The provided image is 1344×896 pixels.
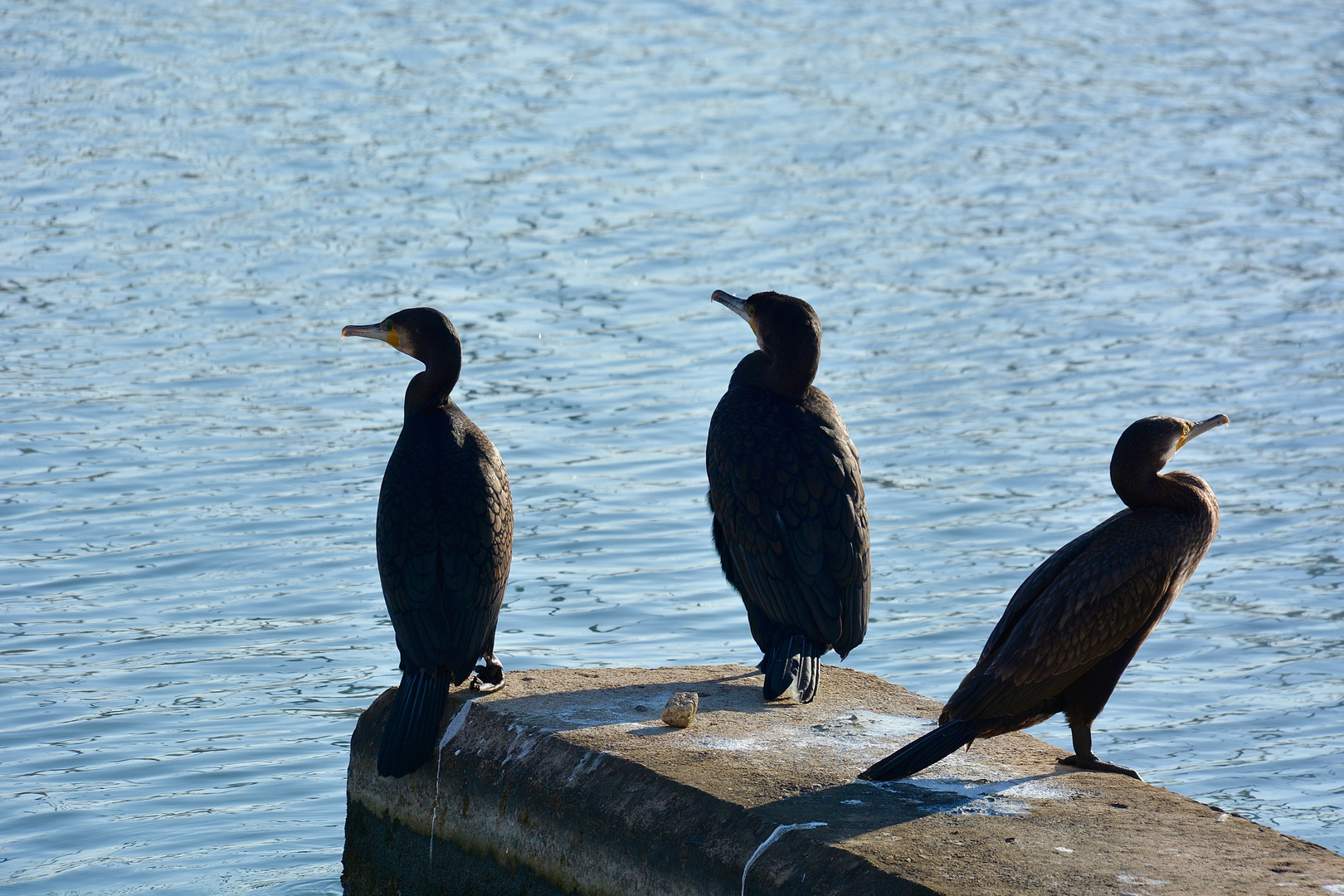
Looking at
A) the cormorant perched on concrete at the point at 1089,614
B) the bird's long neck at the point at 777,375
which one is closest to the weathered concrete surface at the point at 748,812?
the cormorant perched on concrete at the point at 1089,614

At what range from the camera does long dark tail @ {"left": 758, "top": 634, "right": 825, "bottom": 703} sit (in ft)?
15.9

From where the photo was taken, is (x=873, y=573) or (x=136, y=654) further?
(x=873, y=573)

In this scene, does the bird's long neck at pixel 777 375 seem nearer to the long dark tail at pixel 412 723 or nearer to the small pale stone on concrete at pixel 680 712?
the small pale stone on concrete at pixel 680 712

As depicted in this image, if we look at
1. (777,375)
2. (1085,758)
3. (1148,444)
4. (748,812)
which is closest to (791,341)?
(777,375)

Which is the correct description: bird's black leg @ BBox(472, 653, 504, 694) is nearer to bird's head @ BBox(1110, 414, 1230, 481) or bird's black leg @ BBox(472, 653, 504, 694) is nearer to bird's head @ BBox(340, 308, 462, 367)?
bird's head @ BBox(340, 308, 462, 367)

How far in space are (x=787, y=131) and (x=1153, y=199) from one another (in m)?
3.54

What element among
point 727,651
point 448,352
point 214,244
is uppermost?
point 214,244

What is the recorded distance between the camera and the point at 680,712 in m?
4.51

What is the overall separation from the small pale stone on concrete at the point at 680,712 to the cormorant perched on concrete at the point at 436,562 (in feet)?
1.90

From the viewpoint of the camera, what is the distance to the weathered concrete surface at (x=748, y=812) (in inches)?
145

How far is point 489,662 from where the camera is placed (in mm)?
4863

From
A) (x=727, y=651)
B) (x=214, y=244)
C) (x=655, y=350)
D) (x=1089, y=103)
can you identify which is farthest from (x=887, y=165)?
(x=727, y=651)

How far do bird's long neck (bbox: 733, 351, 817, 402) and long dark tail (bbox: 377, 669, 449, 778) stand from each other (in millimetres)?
1449

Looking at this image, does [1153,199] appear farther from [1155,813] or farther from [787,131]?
[1155,813]
